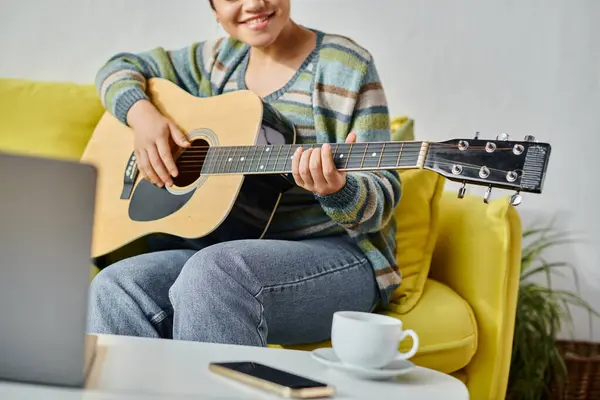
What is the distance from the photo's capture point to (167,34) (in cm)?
236

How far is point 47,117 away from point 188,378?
134cm

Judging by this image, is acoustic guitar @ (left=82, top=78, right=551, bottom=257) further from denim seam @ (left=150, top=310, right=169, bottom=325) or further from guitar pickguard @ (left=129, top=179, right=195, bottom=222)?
denim seam @ (left=150, top=310, right=169, bottom=325)

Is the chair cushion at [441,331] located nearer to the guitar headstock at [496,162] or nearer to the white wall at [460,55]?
the guitar headstock at [496,162]

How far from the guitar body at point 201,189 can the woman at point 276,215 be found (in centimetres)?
4

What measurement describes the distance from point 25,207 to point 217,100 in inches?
36.7

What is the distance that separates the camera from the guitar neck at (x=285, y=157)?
3.86ft

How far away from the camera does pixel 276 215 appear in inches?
58.7

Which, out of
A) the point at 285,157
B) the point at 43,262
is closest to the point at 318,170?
the point at 285,157

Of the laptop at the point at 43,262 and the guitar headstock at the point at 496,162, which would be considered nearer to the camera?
the laptop at the point at 43,262

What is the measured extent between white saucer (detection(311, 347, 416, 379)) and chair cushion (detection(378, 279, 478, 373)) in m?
0.56

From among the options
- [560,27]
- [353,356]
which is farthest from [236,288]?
[560,27]

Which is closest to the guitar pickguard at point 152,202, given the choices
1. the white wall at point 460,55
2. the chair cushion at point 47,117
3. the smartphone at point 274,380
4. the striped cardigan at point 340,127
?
the striped cardigan at point 340,127

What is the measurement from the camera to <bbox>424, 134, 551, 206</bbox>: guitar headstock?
40.4 inches

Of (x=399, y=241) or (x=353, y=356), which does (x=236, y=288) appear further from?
(x=399, y=241)
